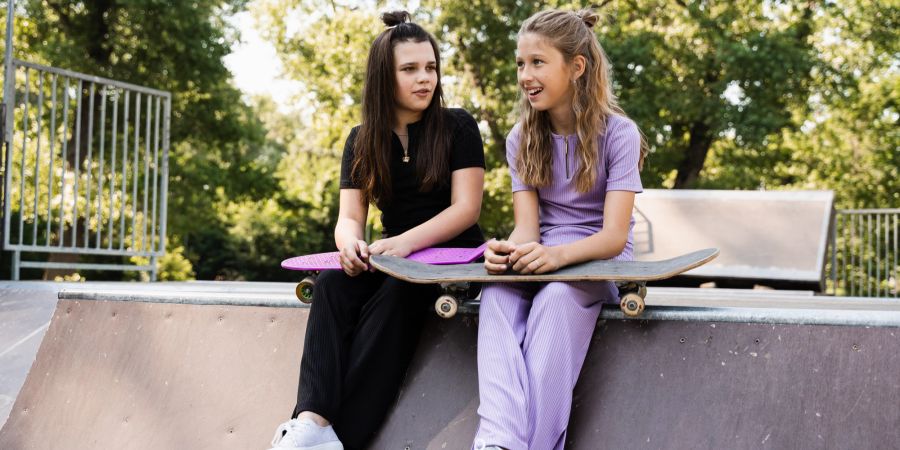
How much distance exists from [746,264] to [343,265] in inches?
216

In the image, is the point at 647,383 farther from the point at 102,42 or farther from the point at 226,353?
the point at 102,42

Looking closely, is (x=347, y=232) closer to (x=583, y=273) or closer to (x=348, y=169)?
(x=348, y=169)

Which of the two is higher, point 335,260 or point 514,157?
point 514,157

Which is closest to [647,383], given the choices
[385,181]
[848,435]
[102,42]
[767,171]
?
[848,435]

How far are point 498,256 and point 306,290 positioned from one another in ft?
2.26

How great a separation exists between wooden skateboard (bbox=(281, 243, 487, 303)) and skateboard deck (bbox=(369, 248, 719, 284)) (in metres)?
0.11

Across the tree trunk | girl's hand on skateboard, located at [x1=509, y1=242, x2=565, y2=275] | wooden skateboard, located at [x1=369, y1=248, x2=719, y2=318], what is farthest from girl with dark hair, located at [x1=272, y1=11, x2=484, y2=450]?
the tree trunk

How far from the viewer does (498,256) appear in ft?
7.04

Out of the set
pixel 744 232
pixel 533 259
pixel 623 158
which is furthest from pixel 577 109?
pixel 744 232

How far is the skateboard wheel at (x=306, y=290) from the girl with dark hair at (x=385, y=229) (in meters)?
0.13

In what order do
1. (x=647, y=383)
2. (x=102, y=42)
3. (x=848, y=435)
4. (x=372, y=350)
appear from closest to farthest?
(x=848, y=435) → (x=647, y=383) → (x=372, y=350) → (x=102, y=42)

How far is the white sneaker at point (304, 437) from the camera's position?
82.0 inches

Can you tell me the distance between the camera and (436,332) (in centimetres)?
245

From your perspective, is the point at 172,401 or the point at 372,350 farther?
the point at 172,401
